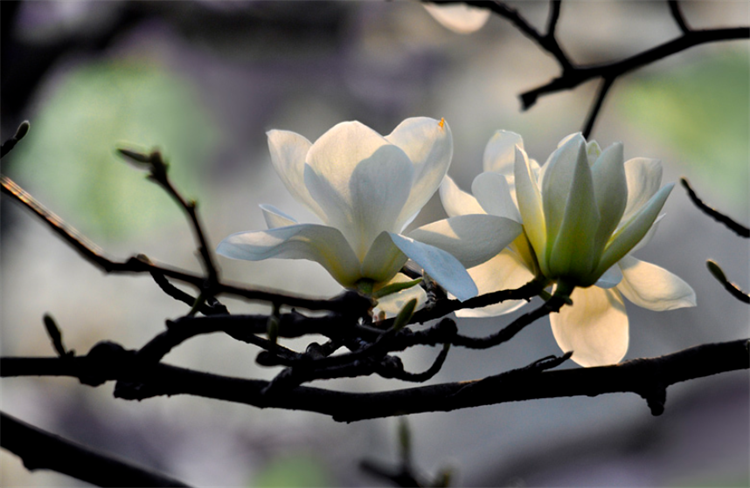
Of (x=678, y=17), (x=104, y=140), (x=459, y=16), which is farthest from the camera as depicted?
(x=104, y=140)

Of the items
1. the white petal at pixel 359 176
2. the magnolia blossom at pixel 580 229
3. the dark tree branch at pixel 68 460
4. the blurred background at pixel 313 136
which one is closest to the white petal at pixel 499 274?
the magnolia blossom at pixel 580 229

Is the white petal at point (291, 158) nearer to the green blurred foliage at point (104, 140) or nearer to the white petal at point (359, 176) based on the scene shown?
the white petal at point (359, 176)

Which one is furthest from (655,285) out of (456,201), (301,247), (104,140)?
(104,140)

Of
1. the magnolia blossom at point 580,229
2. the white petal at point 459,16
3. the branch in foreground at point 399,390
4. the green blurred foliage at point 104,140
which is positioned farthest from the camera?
the green blurred foliage at point 104,140

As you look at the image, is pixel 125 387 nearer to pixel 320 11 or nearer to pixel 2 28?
pixel 2 28

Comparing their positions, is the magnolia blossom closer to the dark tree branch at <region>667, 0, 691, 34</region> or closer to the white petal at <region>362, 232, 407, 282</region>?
the white petal at <region>362, 232, 407, 282</region>

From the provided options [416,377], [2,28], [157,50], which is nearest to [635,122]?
[157,50]

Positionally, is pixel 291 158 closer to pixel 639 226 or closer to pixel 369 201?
pixel 369 201

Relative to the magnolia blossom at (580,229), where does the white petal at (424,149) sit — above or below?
above

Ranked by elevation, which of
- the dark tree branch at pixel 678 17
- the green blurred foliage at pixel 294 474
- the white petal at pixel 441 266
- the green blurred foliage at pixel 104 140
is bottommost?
the green blurred foliage at pixel 294 474
